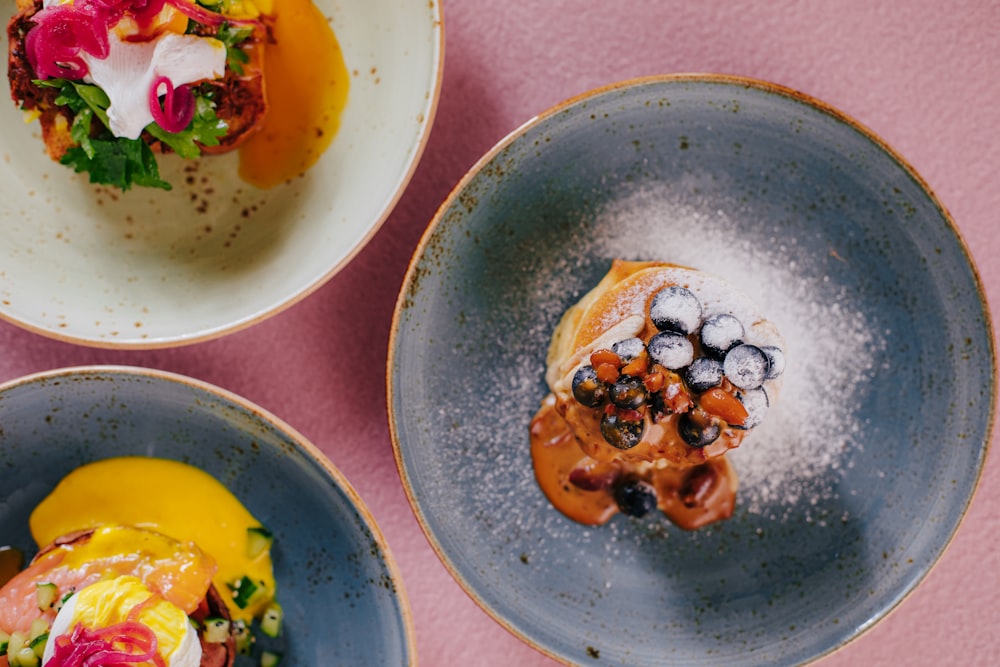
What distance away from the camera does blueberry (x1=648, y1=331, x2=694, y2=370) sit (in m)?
1.73

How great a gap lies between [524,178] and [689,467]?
86 cm

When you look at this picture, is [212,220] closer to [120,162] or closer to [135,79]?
[120,162]

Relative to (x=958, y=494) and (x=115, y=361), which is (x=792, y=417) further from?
(x=115, y=361)

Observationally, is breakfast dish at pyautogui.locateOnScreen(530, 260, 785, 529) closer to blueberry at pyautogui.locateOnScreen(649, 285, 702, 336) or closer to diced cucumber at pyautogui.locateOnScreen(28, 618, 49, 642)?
blueberry at pyautogui.locateOnScreen(649, 285, 702, 336)

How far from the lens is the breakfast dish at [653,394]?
1.72 meters

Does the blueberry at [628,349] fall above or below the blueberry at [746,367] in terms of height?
above

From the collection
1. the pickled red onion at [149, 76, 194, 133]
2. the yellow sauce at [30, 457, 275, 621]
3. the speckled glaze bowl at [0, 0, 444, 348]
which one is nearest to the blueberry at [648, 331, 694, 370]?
the speckled glaze bowl at [0, 0, 444, 348]

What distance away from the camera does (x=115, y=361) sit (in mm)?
2090

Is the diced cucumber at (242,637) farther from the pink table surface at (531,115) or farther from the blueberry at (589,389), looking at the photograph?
the blueberry at (589,389)

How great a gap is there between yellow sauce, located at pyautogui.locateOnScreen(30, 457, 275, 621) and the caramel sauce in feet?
2.47

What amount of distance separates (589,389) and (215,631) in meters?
1.07

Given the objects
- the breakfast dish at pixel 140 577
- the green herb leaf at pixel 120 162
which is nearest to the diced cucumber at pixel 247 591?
the breakfast dish at pixel 140 577

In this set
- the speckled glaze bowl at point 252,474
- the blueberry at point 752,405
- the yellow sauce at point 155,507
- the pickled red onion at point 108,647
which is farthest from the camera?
the yellow sauce at point 155,507

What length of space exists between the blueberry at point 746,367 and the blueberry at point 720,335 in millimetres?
30
